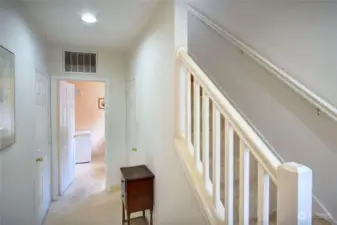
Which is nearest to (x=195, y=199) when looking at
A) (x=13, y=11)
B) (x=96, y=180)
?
(x=13, y=11)

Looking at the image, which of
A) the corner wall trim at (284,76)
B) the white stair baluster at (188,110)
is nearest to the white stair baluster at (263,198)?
the white stair baluster at (188,110)

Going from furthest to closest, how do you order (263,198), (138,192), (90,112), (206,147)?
1. (90,112)
2. (138,192)
3. (206,147)
4. (263,198)

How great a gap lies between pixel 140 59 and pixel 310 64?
206 cm

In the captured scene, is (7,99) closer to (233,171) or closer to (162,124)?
(162,124)

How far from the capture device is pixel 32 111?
2559 mm

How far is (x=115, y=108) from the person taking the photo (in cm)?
413

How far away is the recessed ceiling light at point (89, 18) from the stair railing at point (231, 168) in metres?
1.26

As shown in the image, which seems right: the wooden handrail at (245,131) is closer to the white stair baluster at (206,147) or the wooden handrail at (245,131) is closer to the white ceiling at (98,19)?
the white stair baluster at (206,147)

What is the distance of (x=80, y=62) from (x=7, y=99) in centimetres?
234

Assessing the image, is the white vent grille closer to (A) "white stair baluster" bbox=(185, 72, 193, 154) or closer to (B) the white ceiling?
(B) the white ceiling

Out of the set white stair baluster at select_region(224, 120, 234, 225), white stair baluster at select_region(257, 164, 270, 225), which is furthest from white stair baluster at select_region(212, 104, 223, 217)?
white stair baluster at select_region(257, 164, 270, 225)

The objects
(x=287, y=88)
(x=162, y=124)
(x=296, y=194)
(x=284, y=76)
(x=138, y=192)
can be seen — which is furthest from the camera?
(x=138, y=192)

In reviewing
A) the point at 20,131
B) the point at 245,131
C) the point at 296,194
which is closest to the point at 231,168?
the point at 245,131

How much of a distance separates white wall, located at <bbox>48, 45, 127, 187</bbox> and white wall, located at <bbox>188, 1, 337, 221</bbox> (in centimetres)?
226
